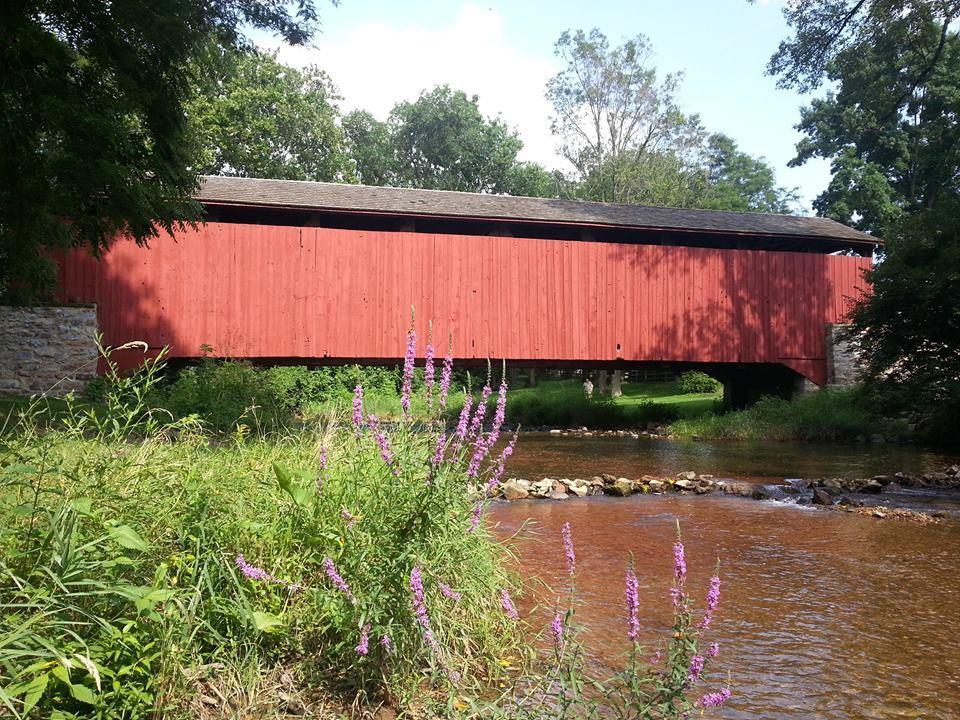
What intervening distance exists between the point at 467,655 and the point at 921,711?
4.89ft

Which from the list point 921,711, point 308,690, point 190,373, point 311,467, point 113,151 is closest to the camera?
point 308,690

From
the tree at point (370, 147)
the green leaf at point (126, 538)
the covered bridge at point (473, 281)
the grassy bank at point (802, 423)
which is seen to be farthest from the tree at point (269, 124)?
the green leaf at point (126, 538)

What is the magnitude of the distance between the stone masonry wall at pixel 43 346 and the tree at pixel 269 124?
32.2 feet

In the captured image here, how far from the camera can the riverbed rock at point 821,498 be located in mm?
6781

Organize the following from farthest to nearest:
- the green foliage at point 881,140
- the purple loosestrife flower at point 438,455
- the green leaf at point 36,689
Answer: the green foliage at point 881,140 < the purple loosestrife flower at point 438,455 < the green leaf at point 36,689

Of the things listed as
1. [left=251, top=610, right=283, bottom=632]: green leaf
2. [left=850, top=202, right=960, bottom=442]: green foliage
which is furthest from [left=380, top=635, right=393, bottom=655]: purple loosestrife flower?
[left=850, top=202, right=960, bottom=442]: green foliage

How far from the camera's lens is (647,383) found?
27.8 meters

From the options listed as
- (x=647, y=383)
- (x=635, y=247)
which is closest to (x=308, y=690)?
(x=635, y=247)

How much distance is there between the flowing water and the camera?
8.48 feet

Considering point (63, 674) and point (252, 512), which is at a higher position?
point (252, 512)

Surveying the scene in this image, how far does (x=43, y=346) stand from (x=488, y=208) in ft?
26.1

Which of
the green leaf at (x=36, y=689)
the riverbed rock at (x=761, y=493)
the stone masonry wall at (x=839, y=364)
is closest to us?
the green leaf at (x=36, y=689)

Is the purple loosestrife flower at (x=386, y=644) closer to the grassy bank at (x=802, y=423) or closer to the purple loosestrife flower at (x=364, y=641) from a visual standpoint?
the purple loosestrife flower at (x=364, y=641)

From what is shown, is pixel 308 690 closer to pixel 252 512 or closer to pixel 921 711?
pixel 252 512
